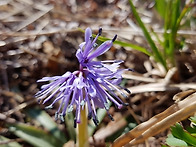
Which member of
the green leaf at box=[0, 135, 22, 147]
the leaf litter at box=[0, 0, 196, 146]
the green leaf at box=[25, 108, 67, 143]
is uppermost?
the leaf litter at box=[0, 0, 196, 146]

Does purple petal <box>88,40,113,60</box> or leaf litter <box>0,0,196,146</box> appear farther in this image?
leaf litter <box>0,0,196,146</box>

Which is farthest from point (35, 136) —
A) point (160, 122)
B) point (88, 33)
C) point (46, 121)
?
point (88, 33)

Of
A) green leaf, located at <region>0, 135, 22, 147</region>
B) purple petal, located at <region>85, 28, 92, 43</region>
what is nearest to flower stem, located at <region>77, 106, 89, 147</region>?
purple petal, located at <region>85, 28, 92, 43</region>

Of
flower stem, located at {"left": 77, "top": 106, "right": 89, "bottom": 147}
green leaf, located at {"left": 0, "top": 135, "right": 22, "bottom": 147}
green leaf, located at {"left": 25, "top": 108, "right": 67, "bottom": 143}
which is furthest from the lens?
green leaf, located at {"left": 25, "top": 108, "right": 67, "bottom": 143}

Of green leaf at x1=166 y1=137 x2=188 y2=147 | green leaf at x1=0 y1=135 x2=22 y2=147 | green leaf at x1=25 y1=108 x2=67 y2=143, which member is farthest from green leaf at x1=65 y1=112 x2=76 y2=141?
green leaf at x1=166 y1=137 x2=188 y2=147

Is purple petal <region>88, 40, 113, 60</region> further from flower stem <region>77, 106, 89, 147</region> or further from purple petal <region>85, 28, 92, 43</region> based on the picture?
flower stem <region>77, 106, 89, 147</region>

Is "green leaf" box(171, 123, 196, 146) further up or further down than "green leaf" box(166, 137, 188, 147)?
further up

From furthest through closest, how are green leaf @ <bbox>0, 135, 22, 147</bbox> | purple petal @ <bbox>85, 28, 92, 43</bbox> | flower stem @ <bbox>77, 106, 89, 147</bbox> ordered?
green leaf @ <bbox>0, 135, 22, 147</bbox> < flower stem @ <bbox>77, 106, 89, 147</bbox> < purple petal @ <bbox>85, 28, 92, 43</bbox>
